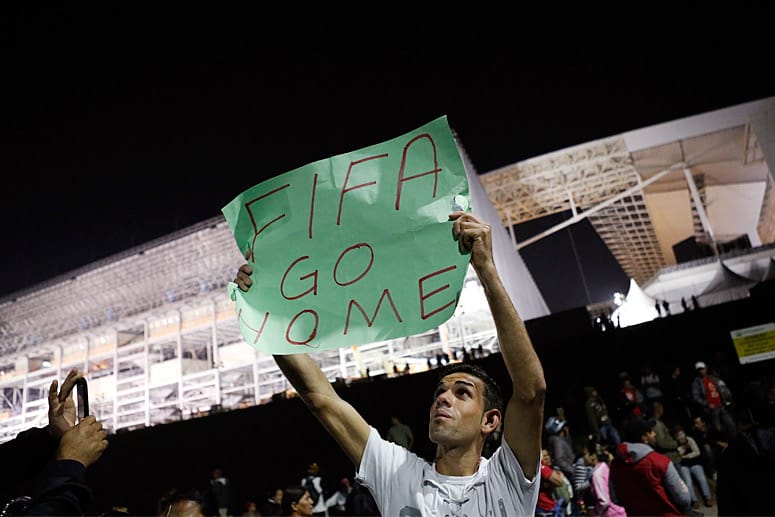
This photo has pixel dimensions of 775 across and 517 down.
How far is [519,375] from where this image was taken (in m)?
1.93

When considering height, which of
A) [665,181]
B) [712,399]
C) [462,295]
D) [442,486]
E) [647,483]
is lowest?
[647,483]

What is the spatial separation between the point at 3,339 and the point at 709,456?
5319 centimetres

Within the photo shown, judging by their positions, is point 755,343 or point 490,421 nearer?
point 490,421

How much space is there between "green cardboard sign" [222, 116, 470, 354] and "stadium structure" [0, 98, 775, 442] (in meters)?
18.3

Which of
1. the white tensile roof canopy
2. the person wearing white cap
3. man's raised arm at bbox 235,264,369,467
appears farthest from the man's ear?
the white tensile roof canopy

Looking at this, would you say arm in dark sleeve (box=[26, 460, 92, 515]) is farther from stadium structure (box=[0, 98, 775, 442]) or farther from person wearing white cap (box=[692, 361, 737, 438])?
stadium structure (box=[0, 98, 775, 442])

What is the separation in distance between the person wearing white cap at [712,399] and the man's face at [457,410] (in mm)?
8748

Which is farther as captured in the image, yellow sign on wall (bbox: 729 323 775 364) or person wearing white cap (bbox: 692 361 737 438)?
yellow sign on wall (bbox: 729 323 775 364)

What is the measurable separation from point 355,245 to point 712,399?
30.4 feet

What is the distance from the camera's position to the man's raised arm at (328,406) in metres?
2.22

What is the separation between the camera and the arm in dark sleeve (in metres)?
1.30

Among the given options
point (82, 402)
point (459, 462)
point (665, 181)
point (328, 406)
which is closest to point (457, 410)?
point (459, 462)

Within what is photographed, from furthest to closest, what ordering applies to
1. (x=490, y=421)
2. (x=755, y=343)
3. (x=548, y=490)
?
(x=755, y=343) < (x=548, y=490) < (x=490, y=421)

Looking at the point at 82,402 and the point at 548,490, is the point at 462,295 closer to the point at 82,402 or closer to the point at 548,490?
the point at 548,490
